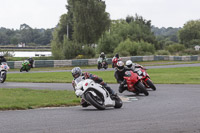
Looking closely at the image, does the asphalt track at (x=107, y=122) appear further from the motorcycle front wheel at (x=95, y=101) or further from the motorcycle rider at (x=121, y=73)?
the motorcycle rider at (x=121, y=73)

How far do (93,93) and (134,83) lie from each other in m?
4.74

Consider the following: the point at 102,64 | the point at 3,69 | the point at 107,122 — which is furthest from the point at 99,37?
the point at 107,122

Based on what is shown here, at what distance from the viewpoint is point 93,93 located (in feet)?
34.2

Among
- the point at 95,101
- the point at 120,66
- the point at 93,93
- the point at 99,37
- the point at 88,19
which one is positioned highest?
the point at 88,19

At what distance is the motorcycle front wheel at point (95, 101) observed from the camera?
33.8 ft

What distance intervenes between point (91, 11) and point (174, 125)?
6515 centimetres

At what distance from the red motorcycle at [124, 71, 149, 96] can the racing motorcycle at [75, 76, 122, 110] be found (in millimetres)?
4066

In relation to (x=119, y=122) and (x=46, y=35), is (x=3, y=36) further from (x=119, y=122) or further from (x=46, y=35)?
(x=119, y=122)

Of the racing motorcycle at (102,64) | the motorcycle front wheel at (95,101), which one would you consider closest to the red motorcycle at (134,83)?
the motorcycle front wheel at (95,101)

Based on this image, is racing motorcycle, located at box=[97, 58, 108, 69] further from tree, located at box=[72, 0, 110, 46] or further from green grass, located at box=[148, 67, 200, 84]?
tree, located at box=[72, 0, 110, 46]

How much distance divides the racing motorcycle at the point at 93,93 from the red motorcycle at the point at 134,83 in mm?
4066

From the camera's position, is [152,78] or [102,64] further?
[102,64]

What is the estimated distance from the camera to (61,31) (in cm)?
9169

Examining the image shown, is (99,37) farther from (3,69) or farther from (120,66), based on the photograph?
(120,66)
